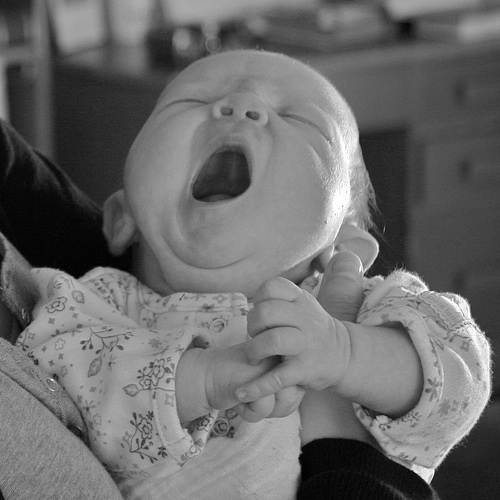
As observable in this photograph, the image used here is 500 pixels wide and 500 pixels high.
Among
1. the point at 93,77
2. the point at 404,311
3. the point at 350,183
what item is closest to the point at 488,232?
the point at 93,77

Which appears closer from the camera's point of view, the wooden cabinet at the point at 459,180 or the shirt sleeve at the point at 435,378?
the shirt sleeve at the point at 435,378

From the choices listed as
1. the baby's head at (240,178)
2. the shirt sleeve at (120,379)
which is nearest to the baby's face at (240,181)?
the baby's head at (240,178)

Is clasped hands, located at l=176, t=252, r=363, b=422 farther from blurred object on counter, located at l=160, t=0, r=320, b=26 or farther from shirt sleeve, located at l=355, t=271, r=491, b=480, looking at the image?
blurred object on counter, located at l=160, t=0, r=320, b=26

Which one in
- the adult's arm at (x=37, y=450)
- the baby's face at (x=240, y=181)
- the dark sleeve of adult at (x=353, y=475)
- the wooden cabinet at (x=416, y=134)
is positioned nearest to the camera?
the adult's arm at (x=37, y=450)

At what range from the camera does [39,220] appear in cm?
123

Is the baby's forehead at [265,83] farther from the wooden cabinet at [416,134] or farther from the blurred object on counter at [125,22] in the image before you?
the blurred object on counter at [125,22]

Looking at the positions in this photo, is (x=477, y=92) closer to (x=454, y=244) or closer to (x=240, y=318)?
(x=454, y=244)

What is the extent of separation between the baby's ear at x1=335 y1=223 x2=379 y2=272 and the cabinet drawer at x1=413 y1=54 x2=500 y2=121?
167 centimetres

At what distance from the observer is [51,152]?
3.04 m

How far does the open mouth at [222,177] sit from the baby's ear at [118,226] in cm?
10

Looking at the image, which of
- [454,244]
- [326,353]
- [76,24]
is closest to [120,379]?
[326,353]

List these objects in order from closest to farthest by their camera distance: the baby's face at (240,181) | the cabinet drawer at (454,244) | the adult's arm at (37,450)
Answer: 1. the adult's arm at (37,450)
2. the baby's face at (240,181)
3. the cabinet drawer at (454,244)

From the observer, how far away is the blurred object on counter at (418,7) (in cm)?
307

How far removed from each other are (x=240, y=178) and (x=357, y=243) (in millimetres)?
175
